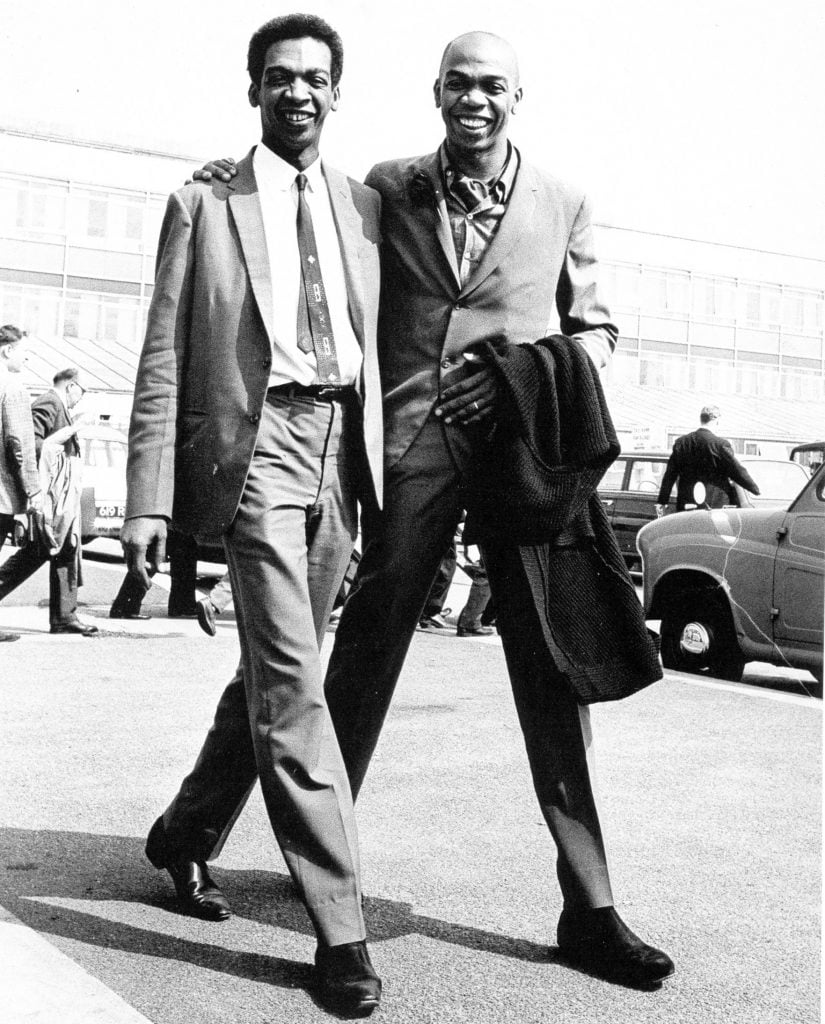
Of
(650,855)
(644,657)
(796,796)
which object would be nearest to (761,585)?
(796,796)

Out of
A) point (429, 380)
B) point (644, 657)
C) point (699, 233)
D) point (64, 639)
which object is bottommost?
point (64, 639)

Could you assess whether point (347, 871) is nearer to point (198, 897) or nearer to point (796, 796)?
point (198, 897)

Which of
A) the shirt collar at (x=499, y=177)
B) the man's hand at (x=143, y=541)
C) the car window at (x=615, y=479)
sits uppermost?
the shirt collar at (x=499, y=177)

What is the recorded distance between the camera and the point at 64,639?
9.41m

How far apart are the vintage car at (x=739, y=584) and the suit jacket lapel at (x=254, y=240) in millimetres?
5202

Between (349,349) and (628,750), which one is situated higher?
(349,349)

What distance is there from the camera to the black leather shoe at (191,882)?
3576mm

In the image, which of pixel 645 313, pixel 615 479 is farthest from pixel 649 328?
pixel 615 479

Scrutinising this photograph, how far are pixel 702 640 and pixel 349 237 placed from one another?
237 inches

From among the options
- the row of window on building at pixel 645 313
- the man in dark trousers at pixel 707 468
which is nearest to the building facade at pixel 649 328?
the row of window on building at pixel 645 313

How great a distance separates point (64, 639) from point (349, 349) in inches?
258

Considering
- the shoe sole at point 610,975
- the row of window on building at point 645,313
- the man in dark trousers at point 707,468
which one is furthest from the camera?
the row of window on building at point 645,313

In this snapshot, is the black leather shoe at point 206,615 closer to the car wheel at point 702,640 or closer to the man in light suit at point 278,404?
the man in light suit at point 278,404

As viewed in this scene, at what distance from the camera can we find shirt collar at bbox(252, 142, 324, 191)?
3.45 m
